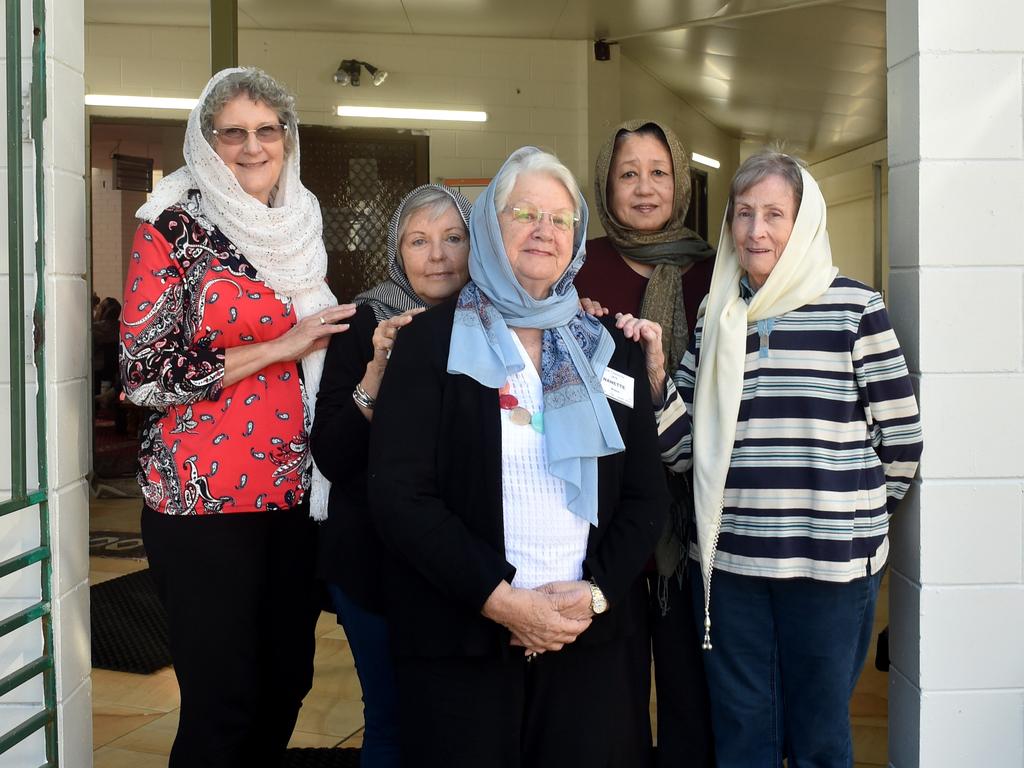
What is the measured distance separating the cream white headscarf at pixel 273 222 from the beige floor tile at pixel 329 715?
1.45 meters

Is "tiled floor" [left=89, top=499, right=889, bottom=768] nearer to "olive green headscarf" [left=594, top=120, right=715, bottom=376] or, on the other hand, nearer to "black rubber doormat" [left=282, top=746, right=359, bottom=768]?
"black rubber doormat" [left=282, top=746, right=359, bottom=768]

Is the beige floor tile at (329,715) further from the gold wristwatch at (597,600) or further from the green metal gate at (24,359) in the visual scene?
the gold wristwatch at (597,600)

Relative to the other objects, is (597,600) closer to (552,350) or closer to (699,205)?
(552,350)

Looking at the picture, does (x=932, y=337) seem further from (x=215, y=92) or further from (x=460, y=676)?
(x=215, y=92)

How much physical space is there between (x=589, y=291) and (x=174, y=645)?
1311 mm

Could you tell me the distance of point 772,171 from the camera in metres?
2.12

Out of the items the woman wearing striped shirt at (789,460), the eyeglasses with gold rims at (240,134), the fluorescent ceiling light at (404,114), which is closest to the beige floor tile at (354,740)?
the woman wearing striped shirt at (789,460)

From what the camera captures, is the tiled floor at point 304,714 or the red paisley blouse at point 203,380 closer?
the red paisley blouse at point 203,380

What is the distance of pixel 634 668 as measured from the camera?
6.63 ft

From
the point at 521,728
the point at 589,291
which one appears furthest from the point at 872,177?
the point at 521,728

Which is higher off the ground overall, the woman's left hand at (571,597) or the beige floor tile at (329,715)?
the woman's left hand at (571,597)

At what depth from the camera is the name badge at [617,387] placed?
1.94 meters

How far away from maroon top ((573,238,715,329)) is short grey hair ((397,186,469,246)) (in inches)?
16.8

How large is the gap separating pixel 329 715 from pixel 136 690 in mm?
820
